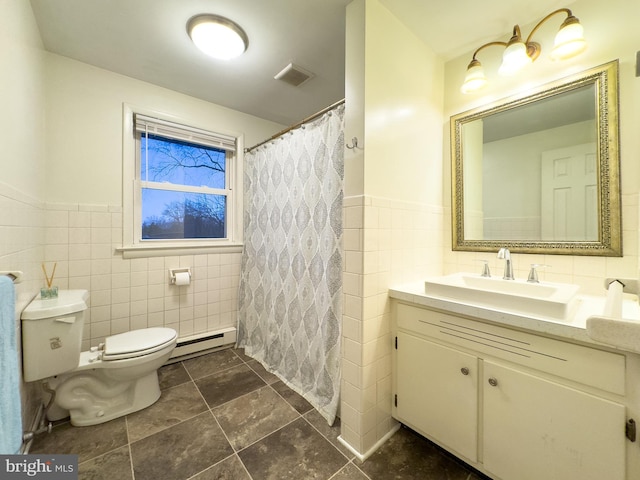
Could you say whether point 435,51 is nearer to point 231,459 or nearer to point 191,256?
point 191,256

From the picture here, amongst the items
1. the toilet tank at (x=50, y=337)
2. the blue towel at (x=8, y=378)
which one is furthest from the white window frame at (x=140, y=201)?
the blue towel at (x=8, y=378)

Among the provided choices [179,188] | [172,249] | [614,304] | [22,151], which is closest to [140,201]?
[179,188]

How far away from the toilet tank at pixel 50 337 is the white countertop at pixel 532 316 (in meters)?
1.70

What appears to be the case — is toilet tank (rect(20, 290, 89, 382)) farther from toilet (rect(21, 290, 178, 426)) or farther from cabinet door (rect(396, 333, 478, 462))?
cabinet door (rect(396, 333, 478, 462))

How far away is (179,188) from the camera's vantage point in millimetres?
2230

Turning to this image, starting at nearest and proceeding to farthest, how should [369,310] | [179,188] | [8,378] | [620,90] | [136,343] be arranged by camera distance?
[8,378] → [620,90] → [369,310] → [136,343] → [179,188]

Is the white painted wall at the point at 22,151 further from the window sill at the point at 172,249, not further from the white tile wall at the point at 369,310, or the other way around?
the white tile wall at the point at 369,310

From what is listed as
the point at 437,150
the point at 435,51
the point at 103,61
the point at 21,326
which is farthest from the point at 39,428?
the point at 435,51

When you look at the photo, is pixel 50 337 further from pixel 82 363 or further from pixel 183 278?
pixel 183 278

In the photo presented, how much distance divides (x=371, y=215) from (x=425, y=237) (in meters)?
0.55

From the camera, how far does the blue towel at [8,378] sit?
0.66 meters

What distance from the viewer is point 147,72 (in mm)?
1872

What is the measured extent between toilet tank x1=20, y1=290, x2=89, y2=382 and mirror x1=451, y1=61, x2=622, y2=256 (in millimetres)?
2279

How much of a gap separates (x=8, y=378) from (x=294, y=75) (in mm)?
2063
